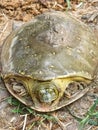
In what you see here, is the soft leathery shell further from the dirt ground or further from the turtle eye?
the dirt ground

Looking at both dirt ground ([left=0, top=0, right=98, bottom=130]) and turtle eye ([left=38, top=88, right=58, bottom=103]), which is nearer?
turtle eye ([left=38, top=88, right=58, bottom=103])

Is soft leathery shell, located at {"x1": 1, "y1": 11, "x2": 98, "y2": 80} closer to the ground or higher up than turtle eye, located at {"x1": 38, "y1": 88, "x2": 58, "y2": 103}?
higher up

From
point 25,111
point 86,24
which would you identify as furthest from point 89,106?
point 86,24

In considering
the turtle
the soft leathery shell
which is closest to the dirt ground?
the turtle

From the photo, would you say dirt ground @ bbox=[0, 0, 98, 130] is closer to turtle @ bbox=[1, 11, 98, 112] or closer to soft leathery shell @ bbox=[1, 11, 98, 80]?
turtle @ bbox=[1, 11, 98, 112]

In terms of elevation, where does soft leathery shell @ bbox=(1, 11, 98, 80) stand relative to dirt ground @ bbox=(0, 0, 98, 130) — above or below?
above

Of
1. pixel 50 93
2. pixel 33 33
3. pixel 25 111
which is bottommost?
pixel 25 111

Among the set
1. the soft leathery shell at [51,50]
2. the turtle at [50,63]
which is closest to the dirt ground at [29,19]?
the turtle at [50,63]

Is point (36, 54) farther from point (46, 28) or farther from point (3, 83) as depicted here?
point (3, 83)
